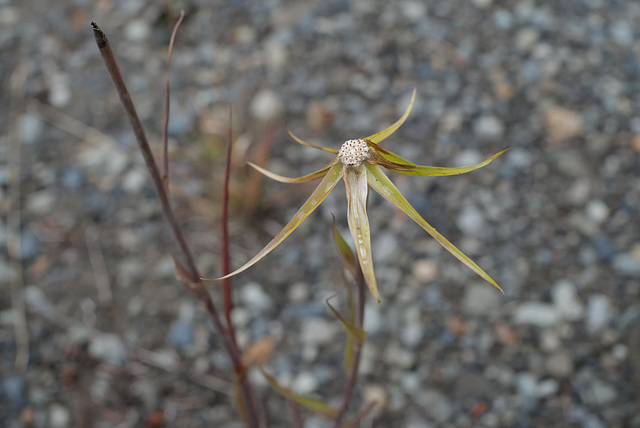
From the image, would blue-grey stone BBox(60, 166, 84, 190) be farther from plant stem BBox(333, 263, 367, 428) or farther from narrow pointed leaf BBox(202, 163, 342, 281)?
narrow pointed leaf BBox(202, 163, 342, 281)

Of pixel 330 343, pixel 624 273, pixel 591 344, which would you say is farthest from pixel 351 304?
pixel 624 273

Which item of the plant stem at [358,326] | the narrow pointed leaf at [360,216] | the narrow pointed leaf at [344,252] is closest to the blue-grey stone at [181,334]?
the plant stem at [358,326]

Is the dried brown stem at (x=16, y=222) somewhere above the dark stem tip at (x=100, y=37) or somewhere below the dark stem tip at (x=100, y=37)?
above

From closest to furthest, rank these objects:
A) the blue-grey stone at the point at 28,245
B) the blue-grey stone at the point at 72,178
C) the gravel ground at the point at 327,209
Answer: the gravel ground at the point at 327,209
the blue-grey stone at the point at 28,245
the blue-grey stone at the point at 72,178

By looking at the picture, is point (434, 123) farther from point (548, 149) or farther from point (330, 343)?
point (330, 343)

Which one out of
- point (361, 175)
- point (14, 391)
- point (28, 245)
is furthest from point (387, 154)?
point (28, 245)

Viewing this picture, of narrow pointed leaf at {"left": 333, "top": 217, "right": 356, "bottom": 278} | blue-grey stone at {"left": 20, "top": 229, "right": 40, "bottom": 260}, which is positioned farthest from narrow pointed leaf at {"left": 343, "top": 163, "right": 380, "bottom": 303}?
blue-grey stone at {"left": 20, "top": 229, "right": 40, "bottom": 260}

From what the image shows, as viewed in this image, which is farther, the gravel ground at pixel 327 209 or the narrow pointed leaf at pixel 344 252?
the gravel ground at pixel 327 209

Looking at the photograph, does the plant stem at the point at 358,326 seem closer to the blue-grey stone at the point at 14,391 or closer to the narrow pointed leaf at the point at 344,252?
the narrow pointed leaf at the point at 344,252
